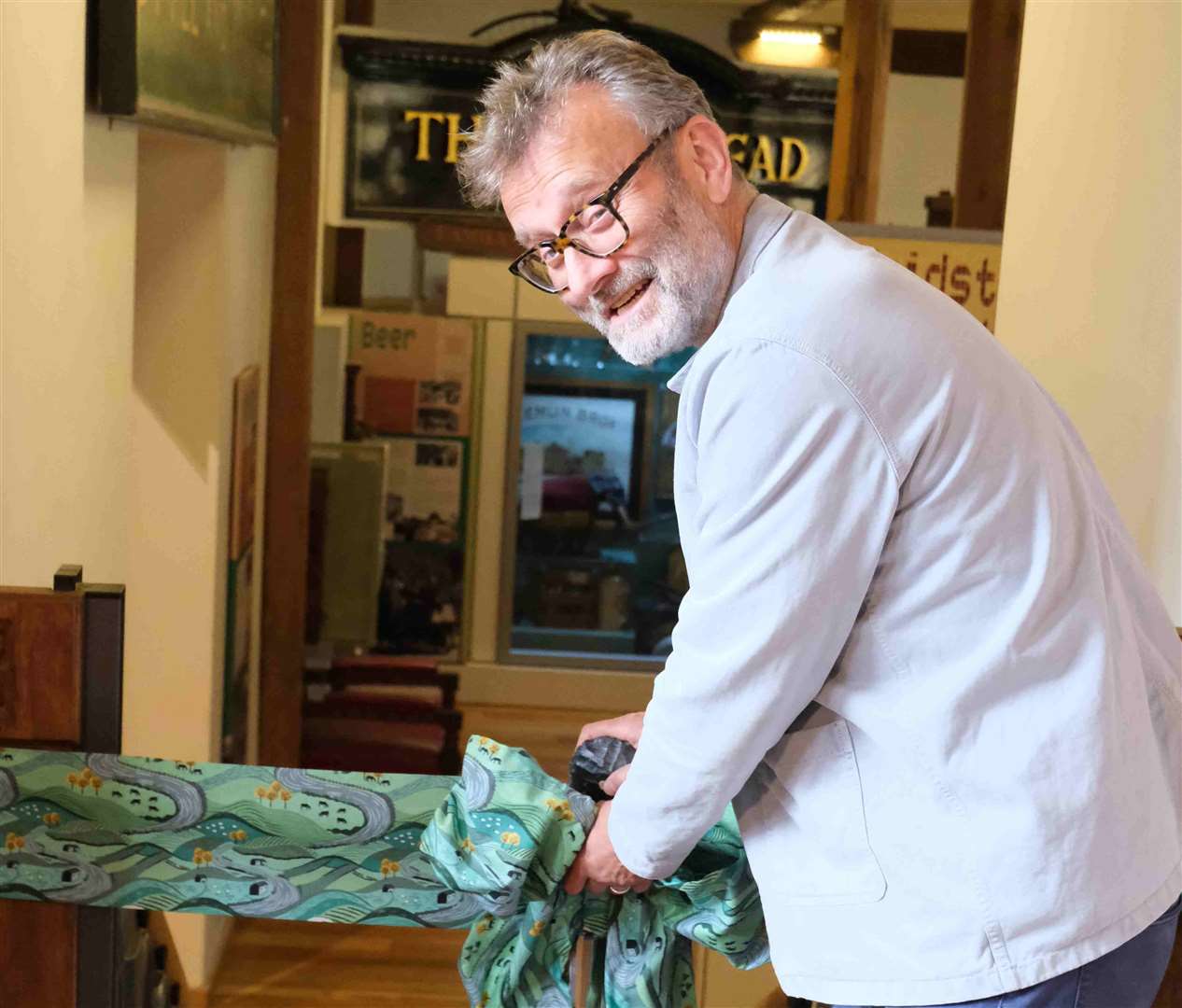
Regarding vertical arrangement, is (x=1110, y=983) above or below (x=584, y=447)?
above

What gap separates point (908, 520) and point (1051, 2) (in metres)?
1.95

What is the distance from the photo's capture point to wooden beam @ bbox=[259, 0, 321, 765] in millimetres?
4727

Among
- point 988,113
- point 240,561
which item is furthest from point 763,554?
point 988,113

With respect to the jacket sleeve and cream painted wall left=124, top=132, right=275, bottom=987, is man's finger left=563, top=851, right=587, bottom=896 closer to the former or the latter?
the jacket sleeve

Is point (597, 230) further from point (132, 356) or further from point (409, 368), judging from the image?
point (409, 368)

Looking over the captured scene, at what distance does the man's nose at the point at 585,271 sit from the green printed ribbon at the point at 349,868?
0.49 m

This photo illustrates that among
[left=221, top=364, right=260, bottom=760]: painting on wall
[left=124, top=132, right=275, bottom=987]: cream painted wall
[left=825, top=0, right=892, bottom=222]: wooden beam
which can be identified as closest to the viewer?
[left=124, top=132, right=275, bottom=987]: cream painted wall

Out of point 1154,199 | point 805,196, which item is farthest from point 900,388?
point 805,196

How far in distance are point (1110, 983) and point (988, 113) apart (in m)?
4.03

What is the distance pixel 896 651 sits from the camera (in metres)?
1.28

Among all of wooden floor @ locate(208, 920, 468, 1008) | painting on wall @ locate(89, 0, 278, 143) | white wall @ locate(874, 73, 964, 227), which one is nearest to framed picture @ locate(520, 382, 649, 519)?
wooden floor @ locate(208, 920, 468, 1008)

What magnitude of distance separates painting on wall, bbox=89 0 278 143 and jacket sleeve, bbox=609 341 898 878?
1.66m

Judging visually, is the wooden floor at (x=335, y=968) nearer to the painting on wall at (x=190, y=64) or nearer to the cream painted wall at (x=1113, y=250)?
the painting on wall at (x=190, y=64)

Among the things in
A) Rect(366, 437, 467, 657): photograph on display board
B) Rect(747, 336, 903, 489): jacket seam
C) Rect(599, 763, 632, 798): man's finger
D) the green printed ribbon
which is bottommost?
Rect(366, 437, 467, 657): photograph on display board
